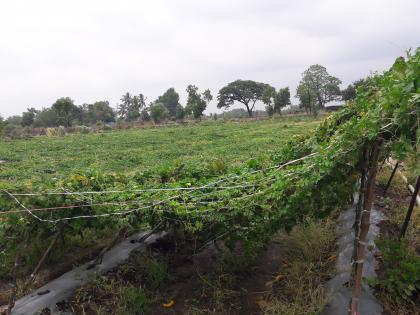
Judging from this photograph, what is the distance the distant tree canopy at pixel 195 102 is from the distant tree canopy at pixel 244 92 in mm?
11537

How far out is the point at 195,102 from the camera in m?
51.1

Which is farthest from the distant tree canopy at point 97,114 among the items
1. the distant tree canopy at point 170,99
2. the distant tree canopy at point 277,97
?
the distant tree canopy at point 277,97

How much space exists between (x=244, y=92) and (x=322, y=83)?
1430 cm

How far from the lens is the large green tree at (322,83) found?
66.4m

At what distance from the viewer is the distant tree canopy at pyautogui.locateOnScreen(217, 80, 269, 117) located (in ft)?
225

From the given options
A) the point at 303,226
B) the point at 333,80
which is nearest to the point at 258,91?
the point at 333,80

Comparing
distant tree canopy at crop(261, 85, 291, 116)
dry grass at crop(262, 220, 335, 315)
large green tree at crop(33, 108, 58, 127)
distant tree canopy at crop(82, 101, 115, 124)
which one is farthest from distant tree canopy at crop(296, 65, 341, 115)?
dry grass at crop(262, 220, 335, 315)

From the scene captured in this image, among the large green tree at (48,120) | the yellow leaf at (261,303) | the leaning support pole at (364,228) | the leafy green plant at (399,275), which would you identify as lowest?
the yellow leaf at (261,303)

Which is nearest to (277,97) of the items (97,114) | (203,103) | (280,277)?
(203,103)

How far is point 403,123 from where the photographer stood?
9.23 feet

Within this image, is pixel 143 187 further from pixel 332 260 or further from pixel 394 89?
pixel 394 89

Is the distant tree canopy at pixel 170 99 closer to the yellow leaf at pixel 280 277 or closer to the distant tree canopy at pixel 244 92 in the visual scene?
the distant tree canopy at pixel 244 92

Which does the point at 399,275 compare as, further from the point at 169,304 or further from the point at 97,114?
the point at 97,114

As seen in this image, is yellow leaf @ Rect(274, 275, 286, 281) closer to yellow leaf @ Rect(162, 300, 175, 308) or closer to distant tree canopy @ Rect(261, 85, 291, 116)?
yellow leaf @ Rect(162, 300, 175, 308)
